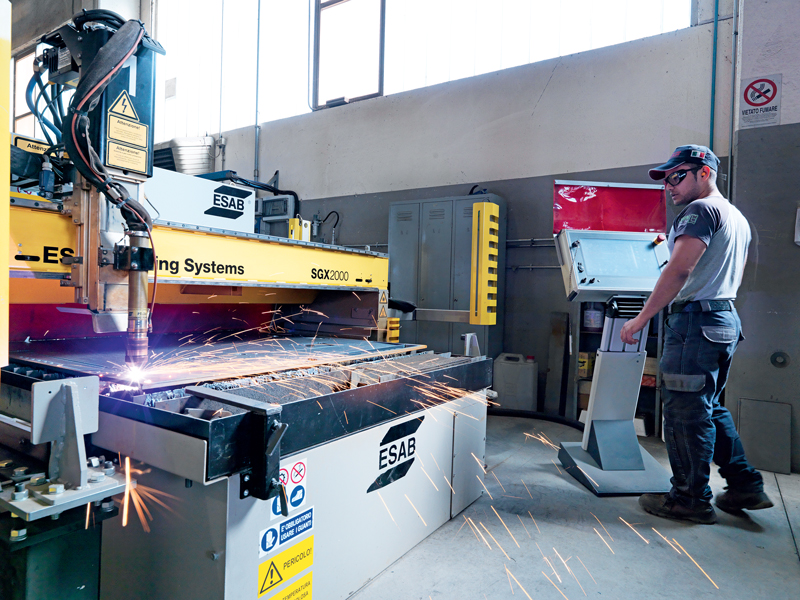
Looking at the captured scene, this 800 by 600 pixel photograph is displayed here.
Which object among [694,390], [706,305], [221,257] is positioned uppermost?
[221,257]

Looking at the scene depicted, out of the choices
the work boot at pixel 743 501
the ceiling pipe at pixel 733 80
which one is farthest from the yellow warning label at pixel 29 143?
the ceiling pipe at pixel 733 80

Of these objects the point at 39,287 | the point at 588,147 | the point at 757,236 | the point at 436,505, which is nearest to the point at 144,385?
the point at 39,287

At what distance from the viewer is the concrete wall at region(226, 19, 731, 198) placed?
4.00 metres

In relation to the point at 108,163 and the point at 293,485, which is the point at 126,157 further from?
the point at 293,485

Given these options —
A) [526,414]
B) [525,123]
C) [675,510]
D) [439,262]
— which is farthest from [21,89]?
[675,510]

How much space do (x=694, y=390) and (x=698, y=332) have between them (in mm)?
269

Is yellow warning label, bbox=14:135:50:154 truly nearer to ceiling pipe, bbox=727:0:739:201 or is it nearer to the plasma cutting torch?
the plasma cutting torch

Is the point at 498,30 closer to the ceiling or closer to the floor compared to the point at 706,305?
closer to the ceiling

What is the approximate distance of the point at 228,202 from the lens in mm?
3365

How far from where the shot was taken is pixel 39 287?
1.77 meters

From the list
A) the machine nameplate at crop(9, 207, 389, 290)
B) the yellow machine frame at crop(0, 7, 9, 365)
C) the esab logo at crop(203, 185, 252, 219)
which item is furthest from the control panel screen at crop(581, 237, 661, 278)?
the yellow machine frame at crop(0, 7, 9, 365)

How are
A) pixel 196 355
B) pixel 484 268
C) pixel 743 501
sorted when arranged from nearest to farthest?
pixel 196 355
pixel 743 501
pixel 484 268

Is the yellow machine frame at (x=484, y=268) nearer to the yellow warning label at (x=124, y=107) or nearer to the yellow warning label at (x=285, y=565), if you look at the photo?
the yellow warning label at (x=285, y=565)

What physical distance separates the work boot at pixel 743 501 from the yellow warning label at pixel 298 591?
215 centimetres
